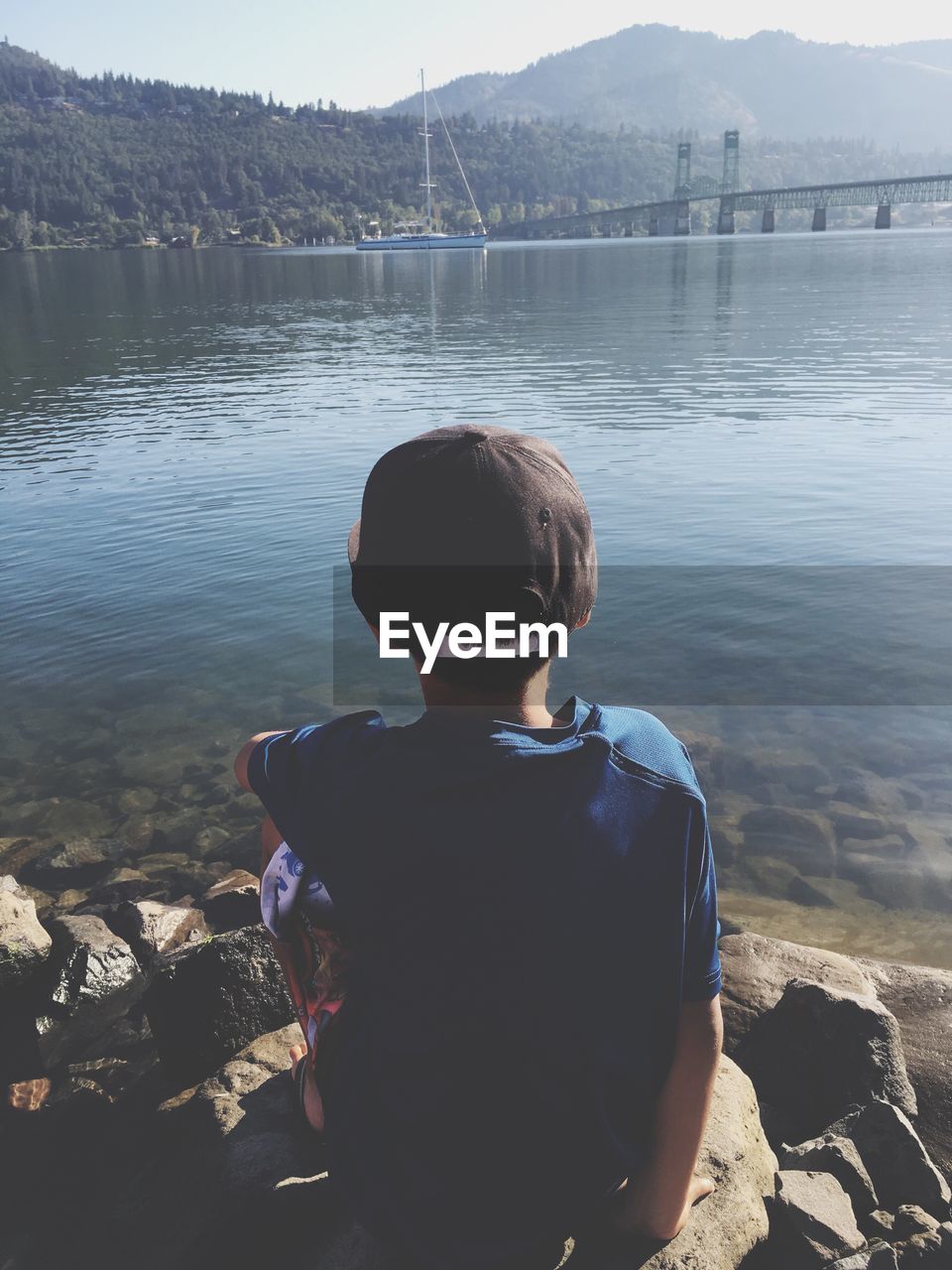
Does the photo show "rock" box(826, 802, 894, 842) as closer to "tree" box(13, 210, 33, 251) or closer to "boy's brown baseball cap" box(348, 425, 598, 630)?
"boy's brown baseball cap" box(348, 425, 598, 630)

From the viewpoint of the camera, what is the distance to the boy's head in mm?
2070

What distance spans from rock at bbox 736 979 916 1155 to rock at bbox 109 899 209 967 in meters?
3.60

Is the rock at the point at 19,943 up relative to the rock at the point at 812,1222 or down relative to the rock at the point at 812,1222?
down

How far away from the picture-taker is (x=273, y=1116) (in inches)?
149

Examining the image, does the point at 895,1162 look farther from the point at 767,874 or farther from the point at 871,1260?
the point at 767,874

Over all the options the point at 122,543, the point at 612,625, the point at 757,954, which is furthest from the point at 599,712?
the point at 122,543

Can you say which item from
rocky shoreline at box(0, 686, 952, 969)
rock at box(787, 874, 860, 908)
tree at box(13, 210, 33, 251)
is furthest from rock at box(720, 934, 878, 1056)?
tree at box(13, 210, 33, 251)

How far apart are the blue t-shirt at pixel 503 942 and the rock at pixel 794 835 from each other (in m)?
5.49

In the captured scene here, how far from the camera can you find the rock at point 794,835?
24.5ft

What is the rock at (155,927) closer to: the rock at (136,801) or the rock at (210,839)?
the rock at (210,839)

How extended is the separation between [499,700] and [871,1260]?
2.25 metres

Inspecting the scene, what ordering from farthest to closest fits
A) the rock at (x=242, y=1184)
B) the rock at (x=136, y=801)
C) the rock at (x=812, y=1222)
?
the rock at (x=136, y=801), the rock at (x=242, y=1184), the rock at (x=812, y=1222)

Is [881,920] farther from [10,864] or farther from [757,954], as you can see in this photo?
[10,864]

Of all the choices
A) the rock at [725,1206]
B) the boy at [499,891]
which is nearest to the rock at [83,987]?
the rock at [725,1206]
